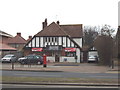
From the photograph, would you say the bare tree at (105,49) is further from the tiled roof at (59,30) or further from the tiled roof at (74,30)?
the tiled roof at (74,30)

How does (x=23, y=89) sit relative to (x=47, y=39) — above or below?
below

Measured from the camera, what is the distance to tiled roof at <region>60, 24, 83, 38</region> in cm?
5888

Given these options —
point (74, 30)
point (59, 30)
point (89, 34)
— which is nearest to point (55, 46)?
point (59, 30)

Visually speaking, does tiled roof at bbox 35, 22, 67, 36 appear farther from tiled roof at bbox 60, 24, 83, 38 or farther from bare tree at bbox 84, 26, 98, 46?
bare tree at bbox 84, 26, 98, 46

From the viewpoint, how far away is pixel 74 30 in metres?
60.3

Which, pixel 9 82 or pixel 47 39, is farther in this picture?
pixel 47 39

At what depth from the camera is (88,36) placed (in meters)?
88.2

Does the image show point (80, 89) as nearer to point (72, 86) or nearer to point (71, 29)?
point (72, 86)

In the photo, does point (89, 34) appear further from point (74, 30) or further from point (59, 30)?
point (59, 30)

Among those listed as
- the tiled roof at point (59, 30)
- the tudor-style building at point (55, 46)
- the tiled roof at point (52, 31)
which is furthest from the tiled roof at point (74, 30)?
the tudor-style building at point (55, 46)

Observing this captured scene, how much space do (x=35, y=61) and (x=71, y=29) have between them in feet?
76.2

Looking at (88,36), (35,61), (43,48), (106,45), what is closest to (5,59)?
(35,61)

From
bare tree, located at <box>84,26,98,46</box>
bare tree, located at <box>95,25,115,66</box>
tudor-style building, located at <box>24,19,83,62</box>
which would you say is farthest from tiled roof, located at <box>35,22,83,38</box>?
bare tree, located at <box>84,26,98,46</box>

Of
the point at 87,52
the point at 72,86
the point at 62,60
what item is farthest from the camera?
the point at 87,52
